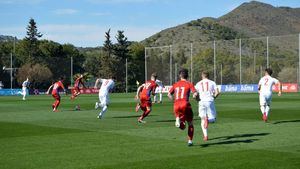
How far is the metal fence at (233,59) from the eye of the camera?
69.6 metres

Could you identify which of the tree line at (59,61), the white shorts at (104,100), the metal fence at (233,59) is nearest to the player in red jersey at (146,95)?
the white shorts at (104,100)

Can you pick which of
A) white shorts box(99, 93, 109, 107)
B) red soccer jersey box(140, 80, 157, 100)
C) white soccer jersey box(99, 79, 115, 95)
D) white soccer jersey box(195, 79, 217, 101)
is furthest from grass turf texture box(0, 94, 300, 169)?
white soccer jersey box(99, 79, 115, 95)

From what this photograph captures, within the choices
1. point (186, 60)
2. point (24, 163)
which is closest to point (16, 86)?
point (186, 60)

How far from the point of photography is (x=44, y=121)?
23.0 metres

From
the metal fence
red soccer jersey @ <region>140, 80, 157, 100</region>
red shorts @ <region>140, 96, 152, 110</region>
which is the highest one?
the metal fence

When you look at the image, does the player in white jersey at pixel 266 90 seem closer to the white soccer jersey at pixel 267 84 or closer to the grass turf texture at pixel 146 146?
the white soccer jersey at pixel 267 84

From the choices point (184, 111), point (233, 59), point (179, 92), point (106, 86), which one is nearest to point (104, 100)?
point (106, 86)

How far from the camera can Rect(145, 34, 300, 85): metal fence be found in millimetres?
69625

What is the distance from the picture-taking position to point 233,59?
247 ft

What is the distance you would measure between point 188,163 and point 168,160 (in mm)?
571

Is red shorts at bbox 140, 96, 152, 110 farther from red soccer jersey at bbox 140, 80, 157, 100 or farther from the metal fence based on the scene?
the metal fence

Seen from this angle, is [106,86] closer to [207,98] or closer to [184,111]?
[207,98]

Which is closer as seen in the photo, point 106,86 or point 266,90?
point 266,90

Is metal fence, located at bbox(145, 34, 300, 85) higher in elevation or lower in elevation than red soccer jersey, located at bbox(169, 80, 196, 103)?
higher
